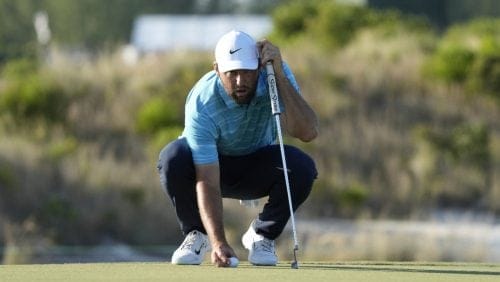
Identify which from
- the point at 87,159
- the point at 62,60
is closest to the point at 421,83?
the point at 62,60

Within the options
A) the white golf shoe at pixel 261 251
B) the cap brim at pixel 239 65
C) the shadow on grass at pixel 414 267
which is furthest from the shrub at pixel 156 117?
the cap brim at pixel 239 65

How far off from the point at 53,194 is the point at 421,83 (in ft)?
33.3

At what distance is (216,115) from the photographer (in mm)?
9617

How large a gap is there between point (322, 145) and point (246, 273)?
1763 cm

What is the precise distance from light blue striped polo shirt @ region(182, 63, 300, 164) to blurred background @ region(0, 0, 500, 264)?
7.99 m

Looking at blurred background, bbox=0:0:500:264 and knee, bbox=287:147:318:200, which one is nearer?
knee, bbox=287:147:318:200

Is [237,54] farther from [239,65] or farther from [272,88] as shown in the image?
[272,88]

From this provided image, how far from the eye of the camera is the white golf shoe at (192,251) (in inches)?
395

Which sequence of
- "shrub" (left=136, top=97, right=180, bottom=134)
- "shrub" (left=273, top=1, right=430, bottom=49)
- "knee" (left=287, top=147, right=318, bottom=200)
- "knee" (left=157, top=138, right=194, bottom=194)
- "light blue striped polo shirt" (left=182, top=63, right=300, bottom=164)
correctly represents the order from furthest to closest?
1. "shrub" (left=273, top=1, right=430, bottom=49)
2. "shrub" (left=136, top=97, right=180, bottom=134)
3. "knee" (left=287, top=147, right=318, bottom=200)
4. "knee" (left=157, top=138, right=194, bottom=194)
5. "light blue striped polo shirt" (left=182, top=63, right=300, bottom=164)

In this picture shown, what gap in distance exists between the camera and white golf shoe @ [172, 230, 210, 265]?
32.9 feet

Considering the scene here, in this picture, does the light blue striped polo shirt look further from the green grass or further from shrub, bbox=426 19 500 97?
shrub, bbox=426 19 500 97

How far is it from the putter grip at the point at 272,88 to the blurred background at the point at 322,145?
27.3 ft

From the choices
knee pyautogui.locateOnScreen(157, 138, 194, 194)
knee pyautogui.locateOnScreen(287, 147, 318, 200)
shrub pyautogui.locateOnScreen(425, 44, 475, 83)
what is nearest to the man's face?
knee pyautogui.locateOnScreen(157, 138, 194, 194)

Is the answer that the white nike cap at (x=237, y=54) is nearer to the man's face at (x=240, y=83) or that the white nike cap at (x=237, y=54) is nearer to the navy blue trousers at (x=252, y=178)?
the man's face at (x=240, y=83)
